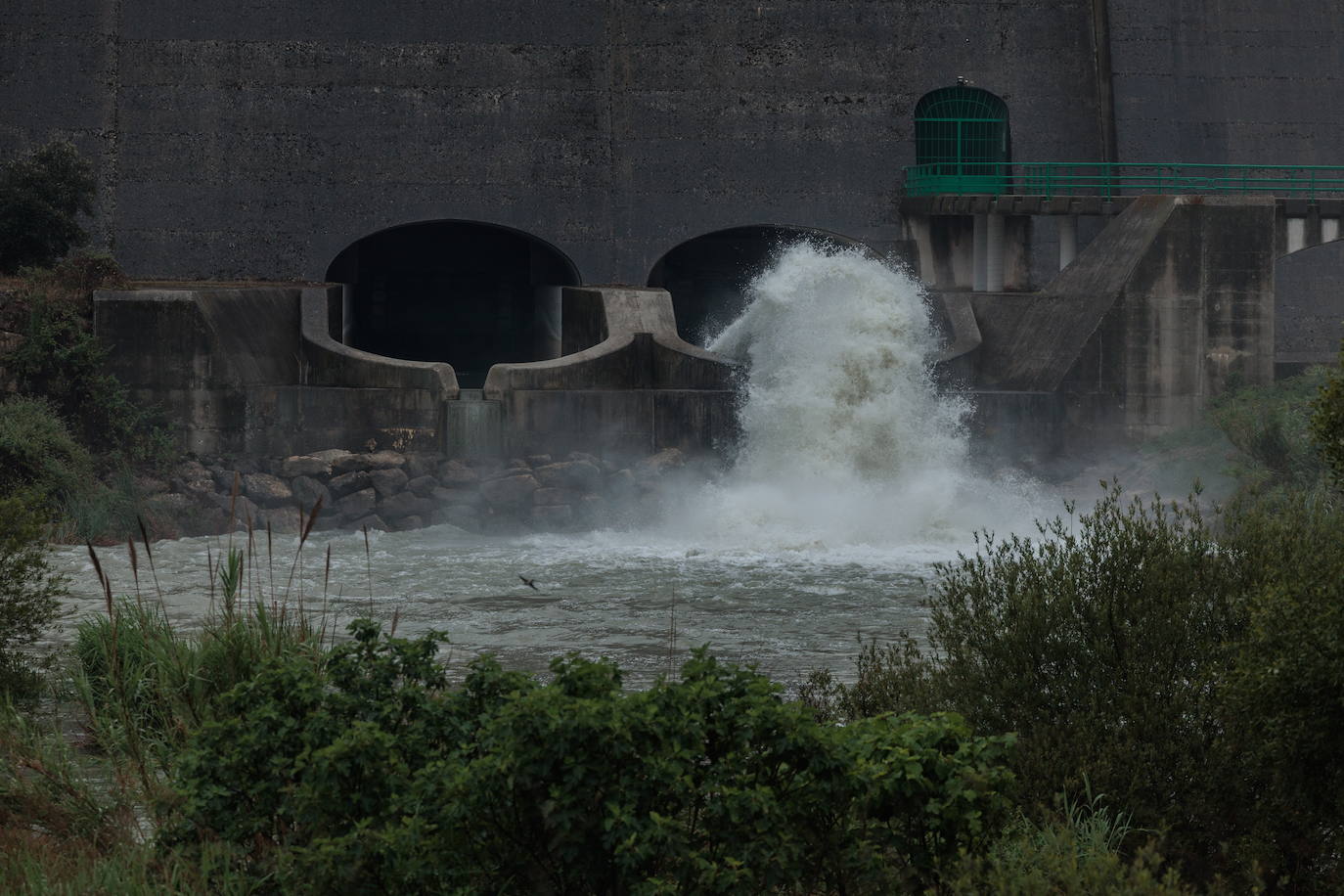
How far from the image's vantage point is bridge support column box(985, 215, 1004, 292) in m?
29.8

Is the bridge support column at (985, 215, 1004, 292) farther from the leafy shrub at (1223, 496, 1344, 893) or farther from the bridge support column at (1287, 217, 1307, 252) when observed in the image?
the leafy shrub at (1223, 496, 1344, 893)

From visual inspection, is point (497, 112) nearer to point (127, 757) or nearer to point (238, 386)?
point (238, 386)

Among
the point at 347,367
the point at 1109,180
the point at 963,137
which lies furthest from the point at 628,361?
the point at 1109,180

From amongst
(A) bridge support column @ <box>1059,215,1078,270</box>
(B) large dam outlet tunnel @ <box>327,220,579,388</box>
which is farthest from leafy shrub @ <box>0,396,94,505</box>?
(A) bridge support column @ <box>1059,215,1078,270</box>

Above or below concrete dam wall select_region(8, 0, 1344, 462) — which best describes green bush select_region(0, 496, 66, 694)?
below

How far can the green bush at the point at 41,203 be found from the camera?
2609 cm

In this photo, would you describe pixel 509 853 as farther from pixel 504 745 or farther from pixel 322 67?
pixel 322 67

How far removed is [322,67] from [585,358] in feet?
27.8

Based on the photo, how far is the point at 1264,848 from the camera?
22.3 feet

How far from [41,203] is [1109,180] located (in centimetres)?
1957

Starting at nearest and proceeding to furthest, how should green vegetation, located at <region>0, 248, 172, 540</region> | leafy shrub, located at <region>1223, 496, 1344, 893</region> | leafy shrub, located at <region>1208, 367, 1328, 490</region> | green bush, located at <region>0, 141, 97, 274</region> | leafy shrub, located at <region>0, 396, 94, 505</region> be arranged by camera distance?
leafy shrub, located at <region>1223, 496, 1344, 893</region>, leafy shrub, located at <region>0, 396, 94, 505</region>, leafy shrub, located at <region>1208, 367, 1328, 490</region>, green vegetation, located at <region>0, 248, 172, 540</region>, green bush, located at <region>0, 141, 97, 274</region>

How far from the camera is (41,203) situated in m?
26.2

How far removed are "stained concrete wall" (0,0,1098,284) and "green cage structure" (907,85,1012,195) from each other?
1.68ft

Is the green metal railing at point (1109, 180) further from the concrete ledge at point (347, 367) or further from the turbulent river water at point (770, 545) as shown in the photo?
the concrete ledge at point (347, 367)
